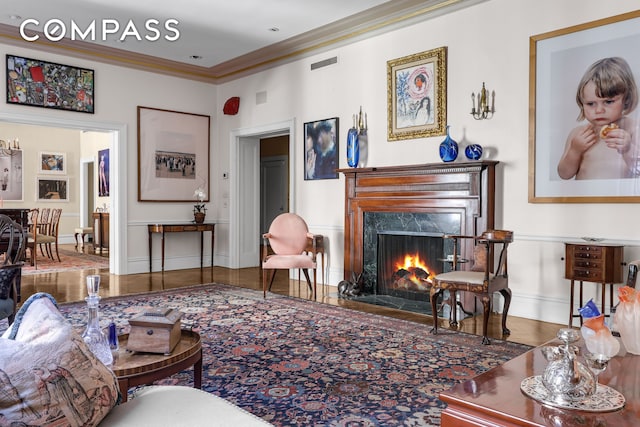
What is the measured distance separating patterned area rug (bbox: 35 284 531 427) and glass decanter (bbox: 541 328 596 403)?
0.81m

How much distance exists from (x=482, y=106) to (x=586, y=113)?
0.92m

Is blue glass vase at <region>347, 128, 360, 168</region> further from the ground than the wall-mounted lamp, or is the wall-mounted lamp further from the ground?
the wall-mounted lamp

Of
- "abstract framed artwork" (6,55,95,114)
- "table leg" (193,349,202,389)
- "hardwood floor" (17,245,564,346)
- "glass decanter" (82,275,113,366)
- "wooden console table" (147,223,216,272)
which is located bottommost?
"hardwood floor" (17,245,564,346)

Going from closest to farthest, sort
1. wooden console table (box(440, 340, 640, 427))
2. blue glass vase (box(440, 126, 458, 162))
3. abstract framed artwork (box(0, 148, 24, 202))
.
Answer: wooden console table (box(440, 340, 640, 427)), blue glass vase (box(440, 126, 458, 162)), abstract framed artwork (box(0, 148, 24, 202))

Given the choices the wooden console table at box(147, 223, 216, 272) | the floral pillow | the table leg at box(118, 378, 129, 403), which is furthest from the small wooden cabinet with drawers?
the wooden console table at box(147, 223, 216, 272)

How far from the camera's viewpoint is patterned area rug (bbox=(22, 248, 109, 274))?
751cm

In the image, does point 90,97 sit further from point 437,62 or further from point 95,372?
point 95,372

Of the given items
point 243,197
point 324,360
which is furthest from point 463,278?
point 243,197

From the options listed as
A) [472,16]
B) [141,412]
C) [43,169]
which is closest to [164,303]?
[141,412]

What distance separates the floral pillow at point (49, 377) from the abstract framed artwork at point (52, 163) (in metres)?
12.1

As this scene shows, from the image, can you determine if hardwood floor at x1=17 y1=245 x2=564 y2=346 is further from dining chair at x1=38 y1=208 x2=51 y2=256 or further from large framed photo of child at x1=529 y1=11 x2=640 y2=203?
dining chair at x1=38 y1=208 x2=51 y2=256

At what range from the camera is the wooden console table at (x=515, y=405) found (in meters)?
1.46

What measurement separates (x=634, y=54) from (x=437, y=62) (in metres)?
1.79

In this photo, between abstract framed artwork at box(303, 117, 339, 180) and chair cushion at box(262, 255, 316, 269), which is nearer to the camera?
chair cushion at box(262, 255, 316, 269)
